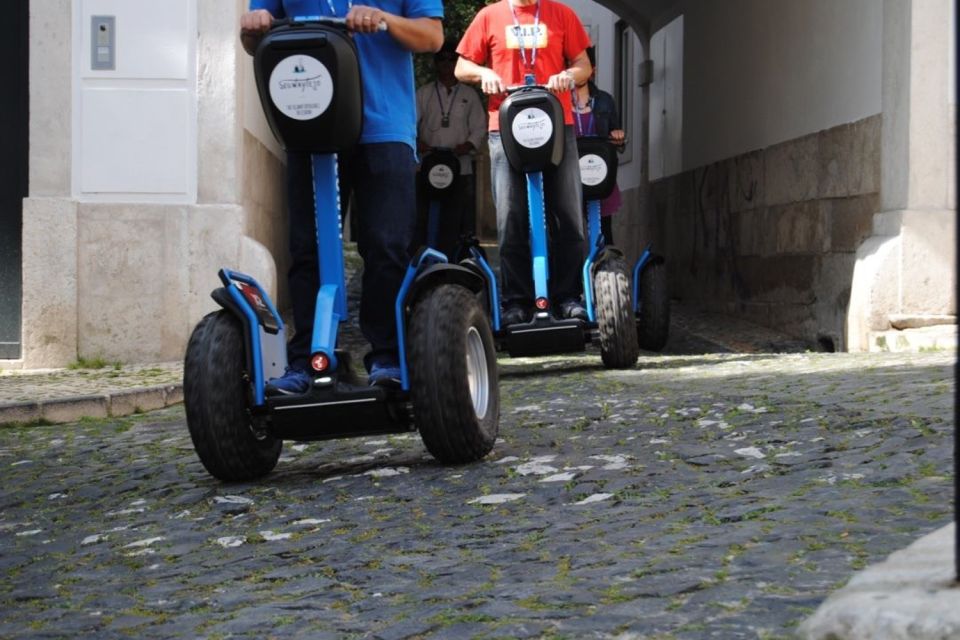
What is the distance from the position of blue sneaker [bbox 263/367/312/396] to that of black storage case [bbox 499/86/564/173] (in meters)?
3.16

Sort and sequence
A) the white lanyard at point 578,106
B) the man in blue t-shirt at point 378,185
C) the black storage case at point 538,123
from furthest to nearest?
the white lanyard at point 578,106
the black storage case at point 538,123
the man in blue t-shirt at point 378,185

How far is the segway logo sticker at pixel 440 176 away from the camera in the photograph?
10750 millimetres

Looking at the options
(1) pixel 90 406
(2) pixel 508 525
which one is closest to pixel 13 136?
(1) pixel 90 406

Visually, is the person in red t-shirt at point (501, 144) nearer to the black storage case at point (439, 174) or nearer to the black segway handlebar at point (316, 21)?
the black storage case at point (439, 174)

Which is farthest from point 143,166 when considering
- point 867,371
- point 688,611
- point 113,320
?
point 688,611

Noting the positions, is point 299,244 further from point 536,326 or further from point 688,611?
point 536,326

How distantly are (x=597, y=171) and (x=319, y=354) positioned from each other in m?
4.77

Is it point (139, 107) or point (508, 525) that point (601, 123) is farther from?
point (508, 525)

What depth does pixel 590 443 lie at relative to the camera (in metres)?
4.82

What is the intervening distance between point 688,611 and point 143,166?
7055mm

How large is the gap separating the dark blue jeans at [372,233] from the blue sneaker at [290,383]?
13cm

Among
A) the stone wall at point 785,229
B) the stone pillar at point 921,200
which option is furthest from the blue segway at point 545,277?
the stone wall at point 785,229

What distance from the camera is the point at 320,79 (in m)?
4.18

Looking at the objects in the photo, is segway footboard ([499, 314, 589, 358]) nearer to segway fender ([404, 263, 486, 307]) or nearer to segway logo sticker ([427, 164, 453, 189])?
segway fender ([404, 263, 486, 307])
